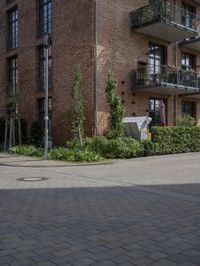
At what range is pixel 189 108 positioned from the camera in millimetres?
27203

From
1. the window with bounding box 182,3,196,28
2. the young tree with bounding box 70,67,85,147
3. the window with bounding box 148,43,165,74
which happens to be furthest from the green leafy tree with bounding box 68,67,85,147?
the window with bounding box 182,3,196,28

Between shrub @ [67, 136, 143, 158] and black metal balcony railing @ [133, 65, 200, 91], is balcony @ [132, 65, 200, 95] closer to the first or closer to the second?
black metal balcony railing @ [133, 65, 200, 91]

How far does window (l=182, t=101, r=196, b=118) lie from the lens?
26734 millimetres

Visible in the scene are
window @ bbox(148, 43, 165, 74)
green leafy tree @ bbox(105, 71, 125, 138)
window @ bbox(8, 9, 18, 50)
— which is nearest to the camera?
green leafy tree @ bbox(105, 71, 125, 138)

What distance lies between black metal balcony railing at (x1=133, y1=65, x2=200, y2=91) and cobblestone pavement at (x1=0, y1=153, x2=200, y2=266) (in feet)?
38.7

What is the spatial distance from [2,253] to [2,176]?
8009mm

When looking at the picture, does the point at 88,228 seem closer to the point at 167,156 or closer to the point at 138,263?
the point at 138,263

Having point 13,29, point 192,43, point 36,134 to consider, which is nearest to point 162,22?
point 192,43

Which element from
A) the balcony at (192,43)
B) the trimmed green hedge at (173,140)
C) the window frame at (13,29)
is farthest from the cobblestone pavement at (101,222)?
the window frame at (13,29)

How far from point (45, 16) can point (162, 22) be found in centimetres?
787

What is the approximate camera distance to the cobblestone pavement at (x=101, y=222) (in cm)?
461

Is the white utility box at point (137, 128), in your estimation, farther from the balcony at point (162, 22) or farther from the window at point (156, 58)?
the balcony at point (162, 22)

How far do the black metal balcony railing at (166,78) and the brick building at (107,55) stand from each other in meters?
0.05

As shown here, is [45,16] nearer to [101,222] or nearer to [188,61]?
[188,61]
